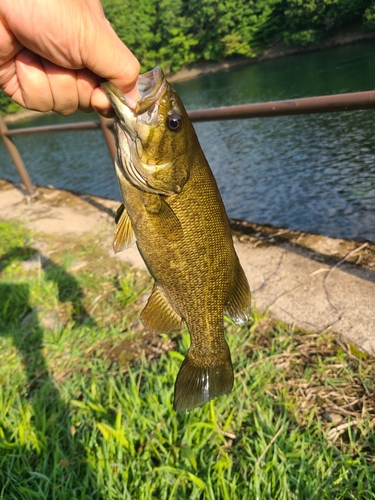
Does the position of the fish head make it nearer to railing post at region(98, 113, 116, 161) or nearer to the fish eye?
the fish eye

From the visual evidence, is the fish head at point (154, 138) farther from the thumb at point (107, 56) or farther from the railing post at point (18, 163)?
the railing post at point (18, 163)

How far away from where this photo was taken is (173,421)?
205 cm

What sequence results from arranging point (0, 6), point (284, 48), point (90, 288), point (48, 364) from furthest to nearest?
point (284, 48), point (90, 288), point (48, 364), point (0, 6)

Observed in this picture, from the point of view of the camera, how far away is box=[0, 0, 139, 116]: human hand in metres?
1.18

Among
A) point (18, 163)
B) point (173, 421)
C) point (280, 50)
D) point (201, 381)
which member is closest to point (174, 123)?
point (201, 381)

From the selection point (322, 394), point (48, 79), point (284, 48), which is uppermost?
point (48, 79)

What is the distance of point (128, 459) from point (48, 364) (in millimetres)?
1073

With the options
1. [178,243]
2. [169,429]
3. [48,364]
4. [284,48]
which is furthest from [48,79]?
[284,48]

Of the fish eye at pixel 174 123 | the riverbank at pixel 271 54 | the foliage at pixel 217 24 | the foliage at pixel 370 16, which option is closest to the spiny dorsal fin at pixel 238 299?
the fish eye at pixel 174 123

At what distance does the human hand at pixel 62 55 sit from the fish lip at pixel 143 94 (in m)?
0.03

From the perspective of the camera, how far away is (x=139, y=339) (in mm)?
2824

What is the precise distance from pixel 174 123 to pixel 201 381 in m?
0.96

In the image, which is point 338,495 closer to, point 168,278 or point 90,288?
point 168,278

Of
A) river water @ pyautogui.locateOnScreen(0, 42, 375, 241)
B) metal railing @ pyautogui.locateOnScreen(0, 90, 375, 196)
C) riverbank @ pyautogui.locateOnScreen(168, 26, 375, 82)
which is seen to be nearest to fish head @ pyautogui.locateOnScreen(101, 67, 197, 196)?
metal railing @ pyautogui.locateOnScreen(0, 90, 375, 196)
